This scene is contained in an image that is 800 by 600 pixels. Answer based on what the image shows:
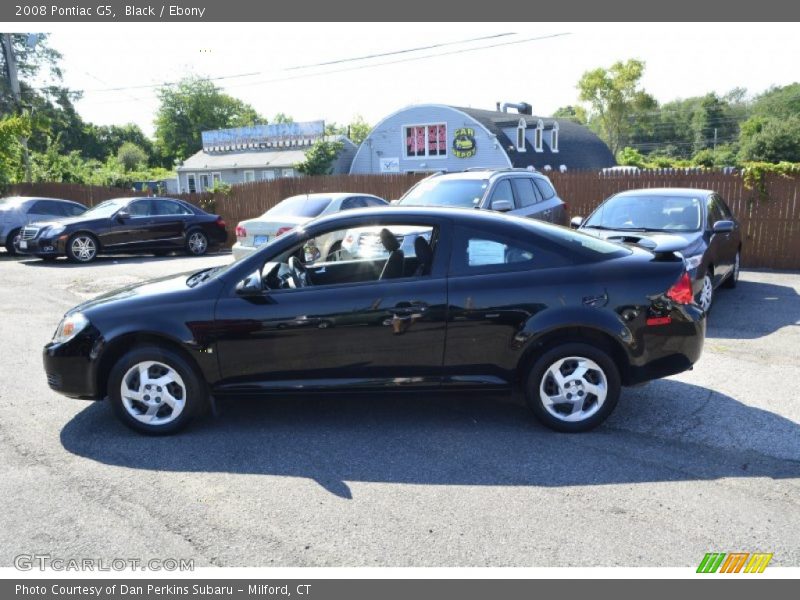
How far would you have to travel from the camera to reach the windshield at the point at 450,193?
9.80 metres

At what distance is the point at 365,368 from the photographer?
4559 mm

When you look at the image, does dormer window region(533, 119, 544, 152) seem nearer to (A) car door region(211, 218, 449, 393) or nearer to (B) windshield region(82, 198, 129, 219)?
(B) windshield region(82, 198, 129, 219)

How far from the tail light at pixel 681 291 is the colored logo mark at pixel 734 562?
193 cm

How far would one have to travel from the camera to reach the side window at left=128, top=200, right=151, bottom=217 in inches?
629

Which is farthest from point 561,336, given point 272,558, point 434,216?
point 272,558

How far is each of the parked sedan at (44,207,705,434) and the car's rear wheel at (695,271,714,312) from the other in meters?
3.29

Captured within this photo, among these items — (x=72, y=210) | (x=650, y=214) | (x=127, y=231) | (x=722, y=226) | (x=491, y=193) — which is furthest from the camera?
(x=72, y=210)

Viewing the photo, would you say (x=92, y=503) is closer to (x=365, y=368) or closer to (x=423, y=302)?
(x=365, y=368)

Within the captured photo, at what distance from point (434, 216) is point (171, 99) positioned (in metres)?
83.9

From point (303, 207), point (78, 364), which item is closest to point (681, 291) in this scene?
point (78, 364)

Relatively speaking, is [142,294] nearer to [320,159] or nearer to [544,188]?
[544,188]

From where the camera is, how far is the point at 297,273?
5004 mm

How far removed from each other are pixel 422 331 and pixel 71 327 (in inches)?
104

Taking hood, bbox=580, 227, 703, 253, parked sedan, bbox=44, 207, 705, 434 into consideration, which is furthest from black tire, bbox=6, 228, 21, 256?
hood, bbox=580, 227, 703, 253
